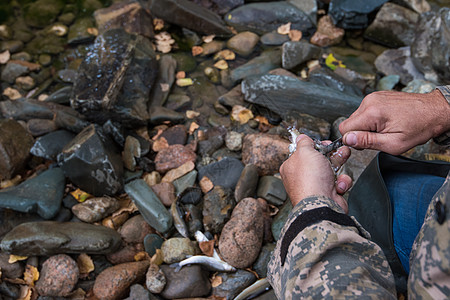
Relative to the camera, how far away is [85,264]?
288 cm

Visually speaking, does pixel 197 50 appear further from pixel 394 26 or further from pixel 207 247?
pixel 207 247

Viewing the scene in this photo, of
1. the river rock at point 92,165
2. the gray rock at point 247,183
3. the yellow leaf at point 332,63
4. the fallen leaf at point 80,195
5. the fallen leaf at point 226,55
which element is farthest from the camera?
the fallen leaf at point 226,55

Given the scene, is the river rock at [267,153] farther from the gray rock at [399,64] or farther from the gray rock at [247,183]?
the gray rock at [399,64]

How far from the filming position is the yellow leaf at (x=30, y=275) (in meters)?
2.77

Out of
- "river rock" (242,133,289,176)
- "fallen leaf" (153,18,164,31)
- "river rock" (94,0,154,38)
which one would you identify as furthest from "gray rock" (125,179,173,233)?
"fallen leaf" (153,18,164,31)

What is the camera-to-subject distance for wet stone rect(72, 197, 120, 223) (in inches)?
123

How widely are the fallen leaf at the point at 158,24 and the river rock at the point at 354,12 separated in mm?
2577

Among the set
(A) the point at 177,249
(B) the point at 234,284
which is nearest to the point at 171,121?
(A) the point at 177,249

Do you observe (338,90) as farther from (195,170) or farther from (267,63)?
(195,170)

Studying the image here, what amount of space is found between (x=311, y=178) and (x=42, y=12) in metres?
5.63

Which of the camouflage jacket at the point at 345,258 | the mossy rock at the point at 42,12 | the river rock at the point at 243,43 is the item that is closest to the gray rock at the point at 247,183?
the camouflage jacket at the point at 345,258

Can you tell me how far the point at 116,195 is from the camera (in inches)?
133

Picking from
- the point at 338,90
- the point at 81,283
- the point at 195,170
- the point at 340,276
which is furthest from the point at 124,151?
the point at 340,276

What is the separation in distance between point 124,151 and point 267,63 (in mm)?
2224
